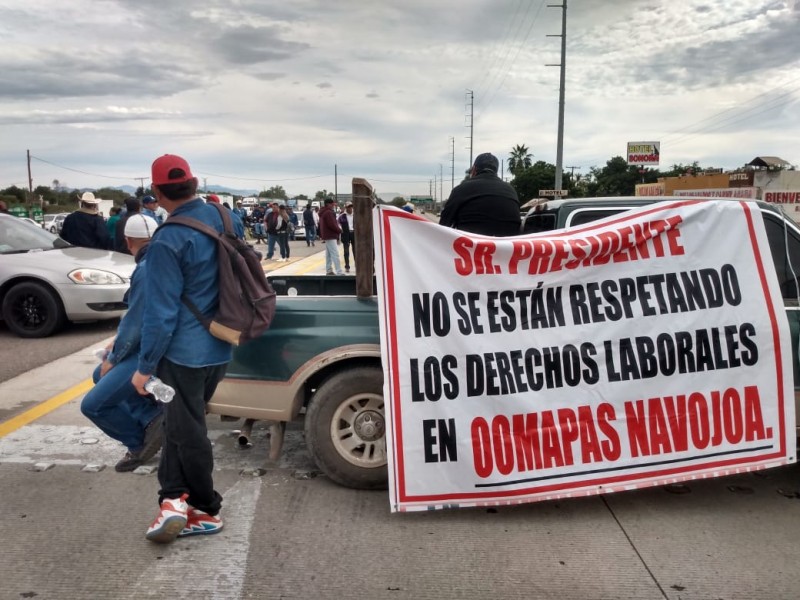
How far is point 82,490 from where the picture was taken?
3.82 metres

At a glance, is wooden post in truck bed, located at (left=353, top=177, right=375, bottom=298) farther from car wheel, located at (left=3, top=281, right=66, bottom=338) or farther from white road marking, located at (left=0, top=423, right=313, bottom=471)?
car wheel, located at (left=3, top=281, right=66, bottom=338)

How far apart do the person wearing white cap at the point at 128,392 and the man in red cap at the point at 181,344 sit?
48 centimetres

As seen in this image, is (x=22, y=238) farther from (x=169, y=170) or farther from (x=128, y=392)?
(x=169, y=170)

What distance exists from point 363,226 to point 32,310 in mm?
6299

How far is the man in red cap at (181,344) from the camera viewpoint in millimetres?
2912

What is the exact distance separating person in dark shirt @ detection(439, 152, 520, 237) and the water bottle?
7.54 feet

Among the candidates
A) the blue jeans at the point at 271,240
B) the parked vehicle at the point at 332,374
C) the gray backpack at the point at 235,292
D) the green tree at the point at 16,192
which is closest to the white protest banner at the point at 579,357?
the parked vehicle at the point at 332,374

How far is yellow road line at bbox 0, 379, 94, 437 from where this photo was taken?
4.88 m

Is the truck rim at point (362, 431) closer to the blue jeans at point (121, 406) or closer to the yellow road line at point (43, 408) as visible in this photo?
the blue jeans at point (121, 406)

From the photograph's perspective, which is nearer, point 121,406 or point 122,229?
point 121,406

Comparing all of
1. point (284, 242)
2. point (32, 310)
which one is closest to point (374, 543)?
point (32, 310)

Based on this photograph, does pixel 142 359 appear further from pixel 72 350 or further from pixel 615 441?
pixel 72 350

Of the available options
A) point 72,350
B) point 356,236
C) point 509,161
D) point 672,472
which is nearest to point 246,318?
point 356,236

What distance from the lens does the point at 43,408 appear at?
5328mm
